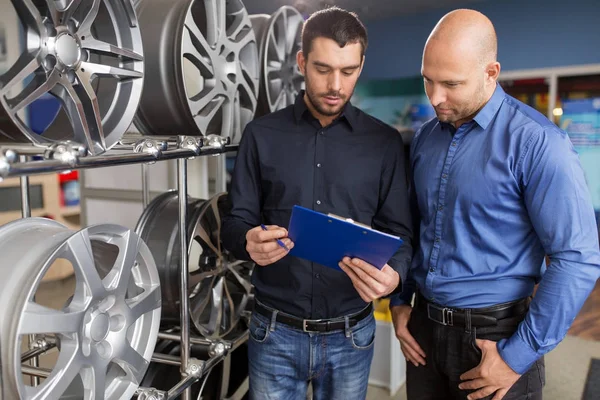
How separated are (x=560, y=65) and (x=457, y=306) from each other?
20.9ft

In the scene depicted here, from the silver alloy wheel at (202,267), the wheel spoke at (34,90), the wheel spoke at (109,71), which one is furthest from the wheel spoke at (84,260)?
the silver alloy wheel at (202,267)

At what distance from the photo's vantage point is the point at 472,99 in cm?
151

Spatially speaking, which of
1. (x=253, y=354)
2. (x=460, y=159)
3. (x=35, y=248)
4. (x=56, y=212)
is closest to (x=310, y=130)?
(x=460, y=159)

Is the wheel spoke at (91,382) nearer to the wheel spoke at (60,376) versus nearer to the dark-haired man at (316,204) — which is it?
the wheel spoke at (60,376)

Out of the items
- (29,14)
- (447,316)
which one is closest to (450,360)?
(447,316)

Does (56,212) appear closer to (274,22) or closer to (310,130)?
(274,22)

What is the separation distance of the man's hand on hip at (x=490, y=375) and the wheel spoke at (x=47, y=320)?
1095 mm

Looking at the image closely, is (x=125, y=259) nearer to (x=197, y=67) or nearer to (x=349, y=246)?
(x=349, y=246)

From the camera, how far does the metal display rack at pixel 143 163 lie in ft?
3.33

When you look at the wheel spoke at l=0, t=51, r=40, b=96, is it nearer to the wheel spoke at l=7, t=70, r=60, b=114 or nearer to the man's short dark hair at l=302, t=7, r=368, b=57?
the wheel spoke at l=7, t=70, r=60, b=114

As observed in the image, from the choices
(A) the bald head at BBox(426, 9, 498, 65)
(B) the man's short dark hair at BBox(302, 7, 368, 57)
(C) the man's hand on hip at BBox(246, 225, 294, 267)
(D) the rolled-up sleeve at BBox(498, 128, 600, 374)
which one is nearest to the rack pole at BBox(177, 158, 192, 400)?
(C) the man's hand on hip at BBox(246, 225, 294, 267)

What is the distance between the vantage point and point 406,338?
1765 mm

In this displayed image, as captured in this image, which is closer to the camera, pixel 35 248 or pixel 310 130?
pixel 35 248

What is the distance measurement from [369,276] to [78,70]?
0.91m
